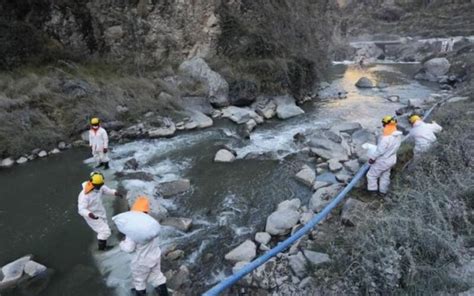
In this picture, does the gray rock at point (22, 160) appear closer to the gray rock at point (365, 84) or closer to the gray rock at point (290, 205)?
the gray rock at point (290, 205)

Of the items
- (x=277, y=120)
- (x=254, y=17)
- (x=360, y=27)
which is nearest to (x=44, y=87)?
(x=277, y=120)

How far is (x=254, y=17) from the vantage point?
66.8 ft

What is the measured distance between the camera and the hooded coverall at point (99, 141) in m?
Answer: 10.7

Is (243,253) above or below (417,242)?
below

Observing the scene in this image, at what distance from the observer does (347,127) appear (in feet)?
48.0

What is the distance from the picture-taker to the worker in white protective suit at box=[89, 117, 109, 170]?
34.8 ft

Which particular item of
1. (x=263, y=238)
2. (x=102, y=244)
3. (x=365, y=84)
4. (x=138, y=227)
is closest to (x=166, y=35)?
(x=365, y=84)

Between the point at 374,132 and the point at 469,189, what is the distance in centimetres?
856

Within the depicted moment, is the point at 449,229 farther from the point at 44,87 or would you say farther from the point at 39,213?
the point at 44,87

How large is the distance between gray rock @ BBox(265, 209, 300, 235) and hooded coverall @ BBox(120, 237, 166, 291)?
9.11ft

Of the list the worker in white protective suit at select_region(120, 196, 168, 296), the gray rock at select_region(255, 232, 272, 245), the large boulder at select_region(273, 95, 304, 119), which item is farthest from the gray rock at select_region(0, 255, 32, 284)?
the large boulder at select_region(273, 95, 304, 119)

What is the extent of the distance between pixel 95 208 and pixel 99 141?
3.95m

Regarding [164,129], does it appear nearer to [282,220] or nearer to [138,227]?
[282,220]

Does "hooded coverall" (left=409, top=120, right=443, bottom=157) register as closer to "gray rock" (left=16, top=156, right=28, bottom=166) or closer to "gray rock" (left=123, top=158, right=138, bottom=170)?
"gray rock" (left=123, top=158, right=138, bottom=170)
